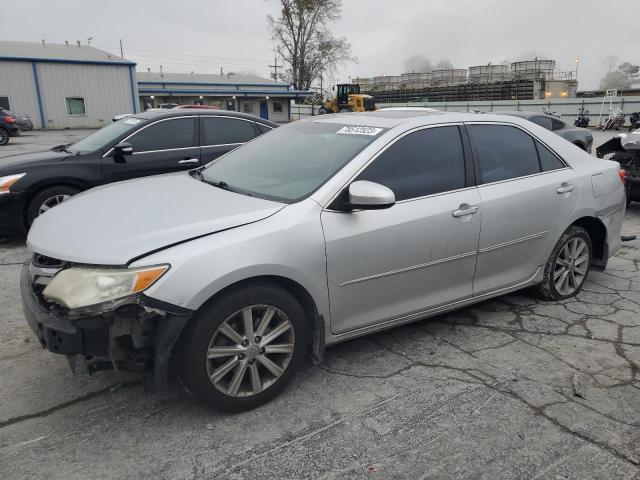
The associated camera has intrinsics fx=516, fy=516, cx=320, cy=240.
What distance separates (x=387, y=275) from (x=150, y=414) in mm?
1548

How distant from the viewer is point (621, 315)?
412 cm

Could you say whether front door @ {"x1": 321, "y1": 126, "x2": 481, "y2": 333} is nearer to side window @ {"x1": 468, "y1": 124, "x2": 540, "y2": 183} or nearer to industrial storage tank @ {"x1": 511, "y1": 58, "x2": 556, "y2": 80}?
side window @ {"x1": 468, "y1": 124, "x2": 540, "y2": 183}

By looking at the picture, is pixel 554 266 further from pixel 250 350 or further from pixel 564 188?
pixel 250 350

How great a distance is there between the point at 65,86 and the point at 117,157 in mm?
30318

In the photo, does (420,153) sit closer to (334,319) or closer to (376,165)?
(376,165)

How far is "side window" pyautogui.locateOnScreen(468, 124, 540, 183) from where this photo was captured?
12.1 feet

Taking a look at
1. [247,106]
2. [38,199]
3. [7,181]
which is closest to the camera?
[7,181]

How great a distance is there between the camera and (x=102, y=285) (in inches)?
93.9

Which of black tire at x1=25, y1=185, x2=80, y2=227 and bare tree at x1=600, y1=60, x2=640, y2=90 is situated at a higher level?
bare tree at x1=600, y1=60, x2=640, y2=90

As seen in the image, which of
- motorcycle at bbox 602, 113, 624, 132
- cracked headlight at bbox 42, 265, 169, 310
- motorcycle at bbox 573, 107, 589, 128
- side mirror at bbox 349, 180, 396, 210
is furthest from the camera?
motorcycle at bbox 573, 107, 589, 128

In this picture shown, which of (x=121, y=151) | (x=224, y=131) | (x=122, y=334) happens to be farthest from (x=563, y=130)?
(x=122, y=334)

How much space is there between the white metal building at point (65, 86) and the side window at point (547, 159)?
110 feet

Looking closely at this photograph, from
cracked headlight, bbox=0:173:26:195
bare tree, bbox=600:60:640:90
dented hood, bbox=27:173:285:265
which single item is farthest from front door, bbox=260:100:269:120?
bare tree, bbox=600:60:640:90

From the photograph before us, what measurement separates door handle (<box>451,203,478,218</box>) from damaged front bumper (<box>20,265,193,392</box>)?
1846 mm
